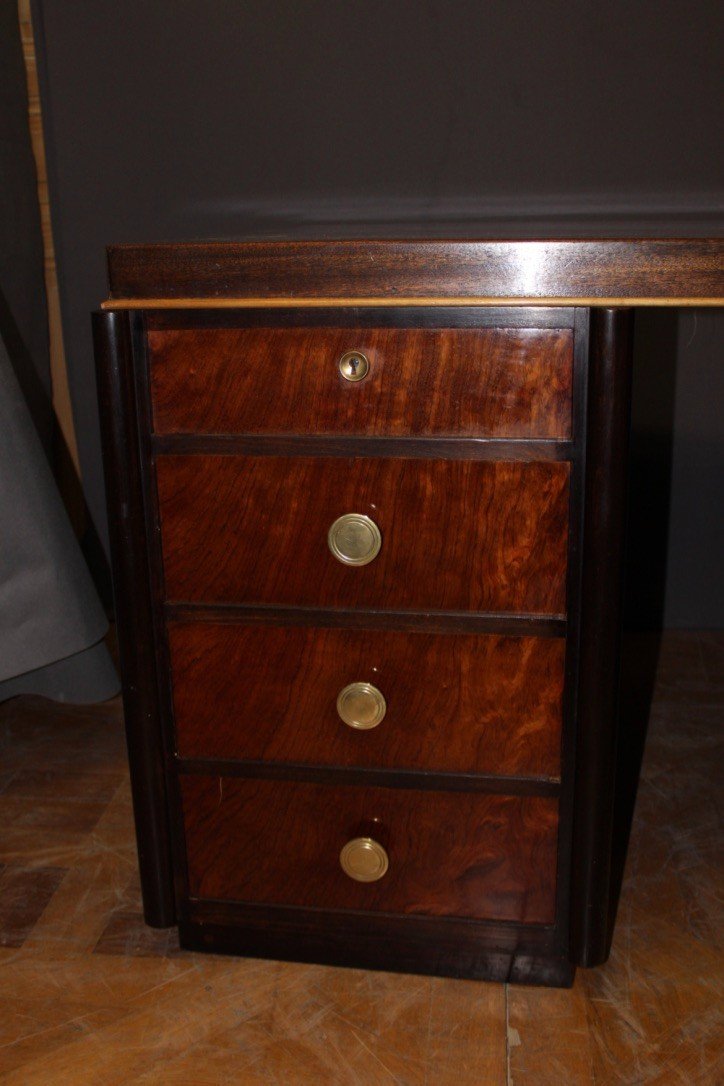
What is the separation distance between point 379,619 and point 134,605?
21 cm

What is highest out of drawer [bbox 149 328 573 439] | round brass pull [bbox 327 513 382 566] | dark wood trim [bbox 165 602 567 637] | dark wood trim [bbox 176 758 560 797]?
drawer [bbox 149 328 573 439]

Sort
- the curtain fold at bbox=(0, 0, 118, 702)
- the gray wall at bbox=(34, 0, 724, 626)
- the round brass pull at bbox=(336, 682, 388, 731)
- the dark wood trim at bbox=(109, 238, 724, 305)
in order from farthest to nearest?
the gray wall at bbox=(34, 0, 724, 626) < the curtain fold at bbox=(0, 0, 118, 702) < the round brass pull at bbox=(336, 682, 388, 731) < the dark wood trim at bbox=(109, 238, 724, 305)

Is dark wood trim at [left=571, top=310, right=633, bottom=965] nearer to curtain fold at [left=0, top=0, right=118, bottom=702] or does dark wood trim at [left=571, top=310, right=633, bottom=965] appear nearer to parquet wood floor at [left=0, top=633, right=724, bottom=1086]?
parquet wood floor at [left=0, top=633, right=724, bottom=1086]

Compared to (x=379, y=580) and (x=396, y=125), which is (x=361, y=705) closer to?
(x=379, y=580)

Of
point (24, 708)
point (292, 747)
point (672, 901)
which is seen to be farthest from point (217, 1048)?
point (24, 708)

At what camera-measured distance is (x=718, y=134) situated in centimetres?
154

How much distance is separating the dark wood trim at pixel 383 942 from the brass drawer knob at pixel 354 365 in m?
0.49

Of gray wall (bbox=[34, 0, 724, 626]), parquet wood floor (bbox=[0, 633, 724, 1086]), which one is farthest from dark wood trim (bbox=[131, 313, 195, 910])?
gray wall (bbox=[34, 0, 724, 626])

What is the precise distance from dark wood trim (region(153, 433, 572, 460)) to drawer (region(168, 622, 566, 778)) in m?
0.15

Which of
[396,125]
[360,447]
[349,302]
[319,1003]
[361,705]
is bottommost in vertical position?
[319,1003]

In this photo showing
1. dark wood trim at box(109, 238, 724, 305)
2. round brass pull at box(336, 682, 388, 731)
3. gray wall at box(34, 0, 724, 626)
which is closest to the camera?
dark wood trim at box(109, 238, 724, 305)

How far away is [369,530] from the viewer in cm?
87

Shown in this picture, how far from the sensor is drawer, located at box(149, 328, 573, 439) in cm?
82

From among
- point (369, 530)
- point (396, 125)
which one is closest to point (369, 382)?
point (369, 530)
